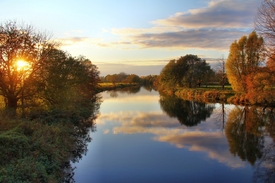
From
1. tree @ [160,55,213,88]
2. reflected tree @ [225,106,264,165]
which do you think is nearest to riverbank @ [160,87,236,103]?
tree @ [160,55,213,88]

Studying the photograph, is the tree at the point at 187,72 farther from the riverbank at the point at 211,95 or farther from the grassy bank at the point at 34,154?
the grassy bank at the point at 34,154

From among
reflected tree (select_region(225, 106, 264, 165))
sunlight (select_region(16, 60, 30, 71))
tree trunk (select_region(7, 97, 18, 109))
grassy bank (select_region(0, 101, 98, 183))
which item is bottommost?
reflected tree (select_region(225, 106, 264, 165))

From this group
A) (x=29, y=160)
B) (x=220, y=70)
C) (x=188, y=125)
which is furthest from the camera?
(x=220, y=70)

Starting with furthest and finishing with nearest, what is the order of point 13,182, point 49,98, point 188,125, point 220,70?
point 220,70, point 188,125, point 49,98, point 13,182

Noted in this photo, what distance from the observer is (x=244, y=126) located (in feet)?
61.3

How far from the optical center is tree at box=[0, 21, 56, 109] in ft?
48.1

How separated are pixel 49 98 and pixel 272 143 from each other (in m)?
15.2

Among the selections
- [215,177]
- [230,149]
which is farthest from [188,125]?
[215,177]

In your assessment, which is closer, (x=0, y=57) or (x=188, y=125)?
(x=0, y=57)

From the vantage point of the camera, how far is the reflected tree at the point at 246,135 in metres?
12.1

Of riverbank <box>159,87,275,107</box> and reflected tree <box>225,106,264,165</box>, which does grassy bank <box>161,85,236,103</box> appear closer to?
riverbank <box>159,87,275,107</box>

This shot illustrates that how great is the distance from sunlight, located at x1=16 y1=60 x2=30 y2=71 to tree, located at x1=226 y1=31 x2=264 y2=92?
27072mm

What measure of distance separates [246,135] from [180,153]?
632 centimetres

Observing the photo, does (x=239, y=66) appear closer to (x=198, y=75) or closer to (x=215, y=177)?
(x=198, y=75)
